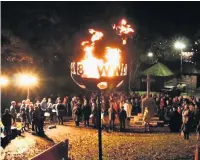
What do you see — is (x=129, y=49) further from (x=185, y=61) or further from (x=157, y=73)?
(x=157, y=73)

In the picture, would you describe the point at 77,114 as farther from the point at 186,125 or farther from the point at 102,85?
the point at 102,85

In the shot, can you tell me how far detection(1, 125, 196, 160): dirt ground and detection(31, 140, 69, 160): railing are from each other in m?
1.15

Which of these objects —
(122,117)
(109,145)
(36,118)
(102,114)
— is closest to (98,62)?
(109,145)

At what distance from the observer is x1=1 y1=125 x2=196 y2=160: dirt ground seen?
13695mm

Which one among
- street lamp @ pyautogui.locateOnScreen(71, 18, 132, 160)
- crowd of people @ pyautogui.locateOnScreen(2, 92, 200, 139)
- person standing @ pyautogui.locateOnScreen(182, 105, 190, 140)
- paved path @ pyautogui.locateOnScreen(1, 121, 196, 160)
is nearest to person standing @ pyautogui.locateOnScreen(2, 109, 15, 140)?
crowd of people @ pyautogui.locateOnScreen(2, 92, 200, 139)

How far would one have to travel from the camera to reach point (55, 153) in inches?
451

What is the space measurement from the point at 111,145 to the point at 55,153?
173 inches

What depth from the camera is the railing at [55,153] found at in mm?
10267

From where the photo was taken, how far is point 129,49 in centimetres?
4000

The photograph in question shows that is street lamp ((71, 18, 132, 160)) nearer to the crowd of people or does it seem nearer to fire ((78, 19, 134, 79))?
fire ((78, 19, 134, 79))

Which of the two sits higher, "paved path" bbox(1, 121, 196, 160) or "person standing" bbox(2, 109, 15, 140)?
"person standing" bbox(2, 109, 15, 140)

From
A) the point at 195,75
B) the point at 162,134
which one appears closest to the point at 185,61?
the point at 195,75

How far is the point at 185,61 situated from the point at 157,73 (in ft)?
84.9

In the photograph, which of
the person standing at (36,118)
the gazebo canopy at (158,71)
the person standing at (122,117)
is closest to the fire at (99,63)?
the person standing at (36,118)
